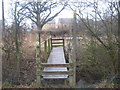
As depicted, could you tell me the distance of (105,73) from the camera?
2.21 meters

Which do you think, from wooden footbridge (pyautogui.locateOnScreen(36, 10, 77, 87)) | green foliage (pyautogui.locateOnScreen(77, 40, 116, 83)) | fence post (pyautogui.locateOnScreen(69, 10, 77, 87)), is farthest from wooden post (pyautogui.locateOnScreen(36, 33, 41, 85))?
green foliage (pyautogui.locateOnScreen(77, 40, 116, 83))

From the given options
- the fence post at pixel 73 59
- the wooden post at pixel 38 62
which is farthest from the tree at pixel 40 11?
the fence post at pixel 73 59

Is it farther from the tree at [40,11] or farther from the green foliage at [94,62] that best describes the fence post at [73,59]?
the tree at [40,11]

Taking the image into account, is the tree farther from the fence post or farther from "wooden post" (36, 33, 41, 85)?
the fence post

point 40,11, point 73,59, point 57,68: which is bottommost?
point 57,68

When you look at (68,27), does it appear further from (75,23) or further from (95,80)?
(95,80)

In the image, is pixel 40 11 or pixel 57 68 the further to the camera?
pixel 57 68

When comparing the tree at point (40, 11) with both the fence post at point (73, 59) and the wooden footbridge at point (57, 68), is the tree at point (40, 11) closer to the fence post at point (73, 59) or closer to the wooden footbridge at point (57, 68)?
the wooden footbridge at point (57, 68)

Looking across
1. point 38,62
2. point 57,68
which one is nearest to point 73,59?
point 57,68

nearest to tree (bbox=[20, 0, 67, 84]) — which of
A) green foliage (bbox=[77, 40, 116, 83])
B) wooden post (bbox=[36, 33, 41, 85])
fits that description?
wooden post (bbox=[36, 33, 41, 85])

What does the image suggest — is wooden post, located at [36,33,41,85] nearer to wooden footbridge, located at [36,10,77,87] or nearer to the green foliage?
wooden footbridge, located at [36,10,77,87]

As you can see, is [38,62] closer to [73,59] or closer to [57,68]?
[57,68]

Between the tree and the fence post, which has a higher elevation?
the tree

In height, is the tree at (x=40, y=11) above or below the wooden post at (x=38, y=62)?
above
